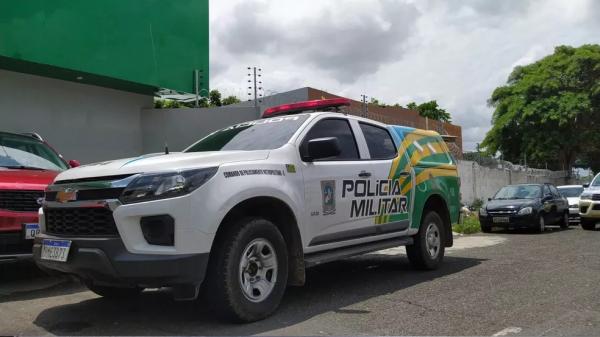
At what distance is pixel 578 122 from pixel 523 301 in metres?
27.6

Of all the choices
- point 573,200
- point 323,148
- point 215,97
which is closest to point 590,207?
point 573,200

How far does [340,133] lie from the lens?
6.30m

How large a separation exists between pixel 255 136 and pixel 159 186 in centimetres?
168

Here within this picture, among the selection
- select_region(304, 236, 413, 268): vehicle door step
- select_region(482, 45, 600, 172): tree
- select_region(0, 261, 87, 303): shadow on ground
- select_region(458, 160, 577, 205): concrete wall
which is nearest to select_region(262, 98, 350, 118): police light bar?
select_region(304, 236, 413, 268): vehicle door step

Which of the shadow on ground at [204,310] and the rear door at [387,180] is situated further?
the rear door at [387,180]

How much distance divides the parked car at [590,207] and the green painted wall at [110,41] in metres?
10.5

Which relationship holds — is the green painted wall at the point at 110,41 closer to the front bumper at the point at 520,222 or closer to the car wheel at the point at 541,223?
the front bumper at the point at 520,222

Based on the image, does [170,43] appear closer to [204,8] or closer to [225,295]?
[204,8]

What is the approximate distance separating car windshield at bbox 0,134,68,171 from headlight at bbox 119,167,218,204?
3.35 m

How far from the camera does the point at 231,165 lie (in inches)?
186

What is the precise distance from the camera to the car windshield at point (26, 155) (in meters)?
7.09

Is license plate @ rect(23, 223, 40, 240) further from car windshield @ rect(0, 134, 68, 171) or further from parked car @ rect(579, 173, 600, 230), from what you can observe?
parked car @ rect(579, 173, 600, 230)

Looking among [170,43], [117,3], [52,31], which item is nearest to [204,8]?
[170,43]

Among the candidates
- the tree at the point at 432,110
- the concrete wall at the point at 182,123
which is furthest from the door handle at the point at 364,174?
the tree at the point at 432,110
